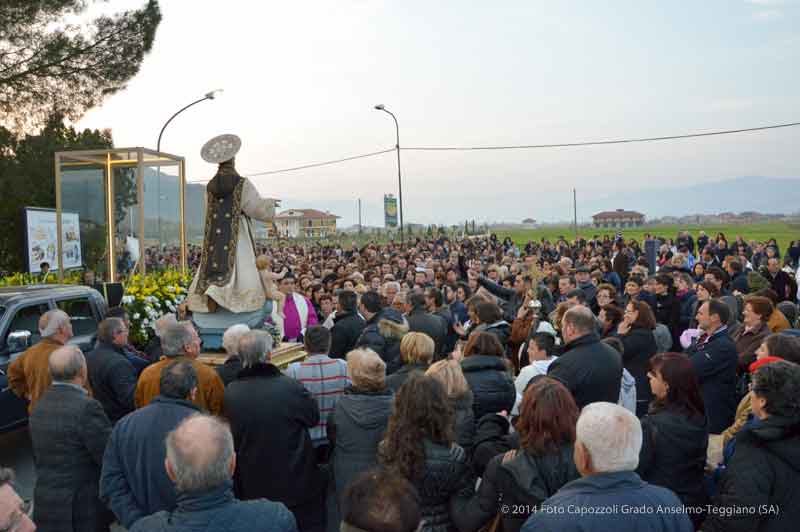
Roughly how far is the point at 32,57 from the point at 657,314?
594 inches

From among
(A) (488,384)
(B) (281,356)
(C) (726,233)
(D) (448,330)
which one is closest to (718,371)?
(A) (488,384)

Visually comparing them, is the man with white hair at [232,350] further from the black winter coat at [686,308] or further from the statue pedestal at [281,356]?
the black winter coat at [686,308]

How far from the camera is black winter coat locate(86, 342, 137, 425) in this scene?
5188 millimetres

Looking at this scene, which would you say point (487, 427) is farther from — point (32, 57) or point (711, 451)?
point (32, 57)

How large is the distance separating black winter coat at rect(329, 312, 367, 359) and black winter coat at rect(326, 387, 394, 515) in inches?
130

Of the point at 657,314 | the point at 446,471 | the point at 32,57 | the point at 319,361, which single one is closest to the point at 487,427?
the point at 446,471

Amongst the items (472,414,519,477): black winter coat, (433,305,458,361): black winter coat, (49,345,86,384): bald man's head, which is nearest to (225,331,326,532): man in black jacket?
(49,345,86,384): bald man's head

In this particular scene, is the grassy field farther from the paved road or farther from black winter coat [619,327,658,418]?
the paved road

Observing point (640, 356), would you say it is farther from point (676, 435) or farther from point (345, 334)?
point (345, 334)

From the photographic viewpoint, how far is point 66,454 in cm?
420

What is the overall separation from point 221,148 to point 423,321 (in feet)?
9.94

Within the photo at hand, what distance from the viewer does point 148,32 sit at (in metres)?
17.9

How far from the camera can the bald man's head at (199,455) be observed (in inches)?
99.7

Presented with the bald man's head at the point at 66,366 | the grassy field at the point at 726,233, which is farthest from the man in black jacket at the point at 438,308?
the grassy field at the point at 726,233
